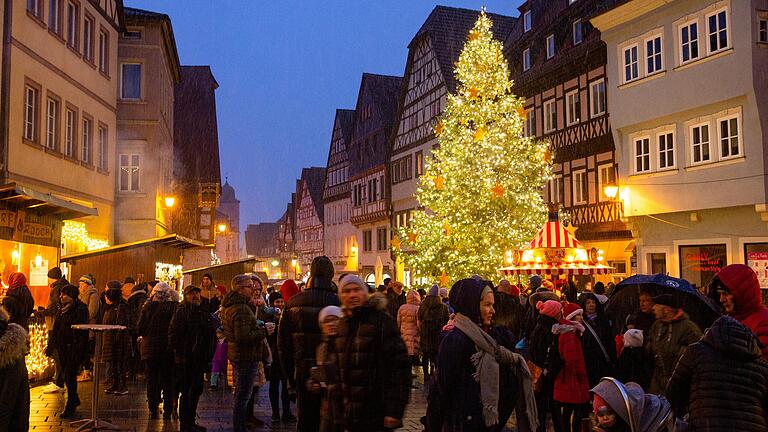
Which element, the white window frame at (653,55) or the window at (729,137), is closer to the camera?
the window at (729,137)

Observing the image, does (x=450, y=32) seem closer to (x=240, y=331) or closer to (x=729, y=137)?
(x=729, y=137)

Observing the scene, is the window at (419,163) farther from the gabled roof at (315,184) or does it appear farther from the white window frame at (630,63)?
the gabled roof at (315,184)

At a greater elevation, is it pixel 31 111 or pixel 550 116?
pixel 550 116

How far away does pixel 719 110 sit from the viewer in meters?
22.1

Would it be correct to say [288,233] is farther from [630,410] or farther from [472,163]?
[630,410]

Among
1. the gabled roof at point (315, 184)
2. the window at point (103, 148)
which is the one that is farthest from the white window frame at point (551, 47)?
the gabled roof at point (315, 184)

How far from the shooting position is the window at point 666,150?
24.2 metres

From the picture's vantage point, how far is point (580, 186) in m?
29.6

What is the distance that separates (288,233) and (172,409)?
8804 centimetres

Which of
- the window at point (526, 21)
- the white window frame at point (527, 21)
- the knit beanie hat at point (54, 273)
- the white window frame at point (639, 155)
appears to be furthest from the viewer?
the window at point (526, 21)

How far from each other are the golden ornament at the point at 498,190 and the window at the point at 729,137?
21.4ft

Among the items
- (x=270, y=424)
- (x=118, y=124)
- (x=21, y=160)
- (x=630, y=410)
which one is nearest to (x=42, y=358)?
(x=270, y=424)

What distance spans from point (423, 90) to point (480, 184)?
19.6 metres

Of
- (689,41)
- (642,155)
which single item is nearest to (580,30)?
(642,155)
